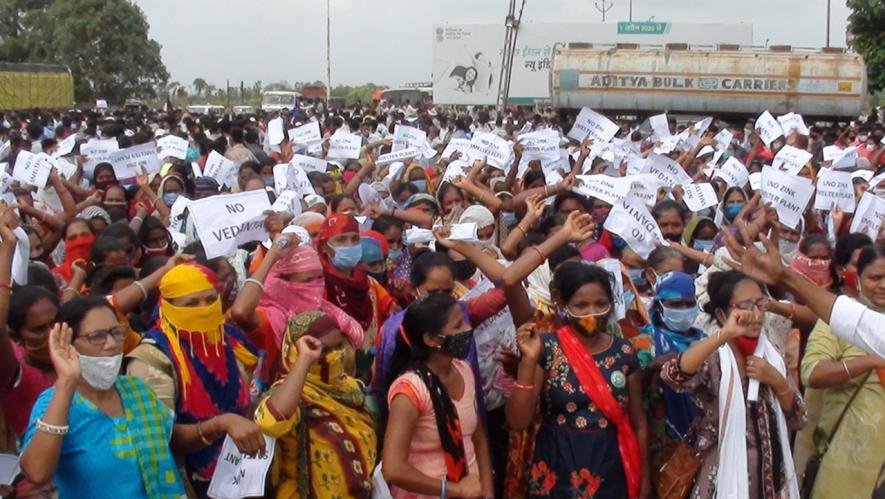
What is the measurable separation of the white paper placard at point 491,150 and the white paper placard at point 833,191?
233 centimetres

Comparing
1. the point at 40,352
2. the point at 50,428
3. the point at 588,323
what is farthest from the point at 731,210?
the point at 50,428

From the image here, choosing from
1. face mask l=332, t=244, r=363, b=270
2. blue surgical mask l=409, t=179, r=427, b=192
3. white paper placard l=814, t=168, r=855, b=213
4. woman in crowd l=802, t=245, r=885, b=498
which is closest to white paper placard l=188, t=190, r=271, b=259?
face mask l=332, t=244, r=363, b=270

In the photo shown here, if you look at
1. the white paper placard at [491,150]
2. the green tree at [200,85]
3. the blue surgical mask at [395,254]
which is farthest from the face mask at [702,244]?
the green tree at [200,85]

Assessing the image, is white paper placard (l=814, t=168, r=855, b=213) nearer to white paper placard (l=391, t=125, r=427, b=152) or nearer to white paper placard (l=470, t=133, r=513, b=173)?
white paper placard (l=470, t=133, r=513, b=173)

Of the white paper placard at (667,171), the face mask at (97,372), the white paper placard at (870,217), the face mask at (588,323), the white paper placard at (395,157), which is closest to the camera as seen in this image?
the face mask at (97,372)

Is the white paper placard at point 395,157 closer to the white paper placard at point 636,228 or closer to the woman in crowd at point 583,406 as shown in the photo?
the white paper placard at point 636,228

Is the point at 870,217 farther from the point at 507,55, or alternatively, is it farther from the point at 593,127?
the point at 507,55

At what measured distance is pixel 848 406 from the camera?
3967mm

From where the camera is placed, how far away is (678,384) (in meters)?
3.64

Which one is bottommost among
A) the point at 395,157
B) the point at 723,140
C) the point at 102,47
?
the point at 395,157

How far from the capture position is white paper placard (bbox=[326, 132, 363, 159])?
9711mm

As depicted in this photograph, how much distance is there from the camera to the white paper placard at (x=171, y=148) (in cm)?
989

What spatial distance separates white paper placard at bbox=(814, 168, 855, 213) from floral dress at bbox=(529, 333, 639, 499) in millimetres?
4148

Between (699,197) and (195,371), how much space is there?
195 inches
